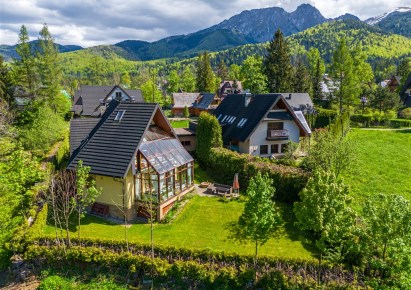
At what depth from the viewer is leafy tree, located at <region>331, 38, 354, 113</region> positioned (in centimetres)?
5872

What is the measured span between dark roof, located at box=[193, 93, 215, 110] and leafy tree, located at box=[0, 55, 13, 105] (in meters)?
40.4

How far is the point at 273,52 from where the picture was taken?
220 ft

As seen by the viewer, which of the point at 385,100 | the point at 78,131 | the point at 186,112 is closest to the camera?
the point at 78,131

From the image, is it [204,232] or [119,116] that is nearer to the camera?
[204,232]

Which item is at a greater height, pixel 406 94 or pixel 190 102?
pixel 406 94

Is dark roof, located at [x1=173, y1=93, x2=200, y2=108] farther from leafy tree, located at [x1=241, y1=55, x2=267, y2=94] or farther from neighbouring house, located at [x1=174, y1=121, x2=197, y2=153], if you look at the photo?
neighbouring house, located at [x1=174, y1=121, x2=197, y2=153]

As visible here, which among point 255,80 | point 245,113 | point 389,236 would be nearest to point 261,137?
point 245,113

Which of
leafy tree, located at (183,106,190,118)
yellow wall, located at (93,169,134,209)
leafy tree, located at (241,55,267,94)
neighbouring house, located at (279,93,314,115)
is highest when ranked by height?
leafy tree, located at (241,55,267,94)

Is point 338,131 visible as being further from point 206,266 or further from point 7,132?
point 7,132

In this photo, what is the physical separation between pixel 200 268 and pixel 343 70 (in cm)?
5624

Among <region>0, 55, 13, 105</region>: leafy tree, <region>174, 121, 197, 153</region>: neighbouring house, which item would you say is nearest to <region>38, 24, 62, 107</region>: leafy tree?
<region>0, 55, 13, 105</region>: leafy tree

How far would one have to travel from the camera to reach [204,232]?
20.1 m

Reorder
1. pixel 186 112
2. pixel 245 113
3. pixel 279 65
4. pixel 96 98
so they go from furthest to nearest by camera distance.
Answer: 1. pixel 186 112
2. pixel 279 65
3. pixel 96 98
4. pixel 245 113

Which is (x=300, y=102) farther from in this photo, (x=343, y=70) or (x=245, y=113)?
(x=245, y=113)
